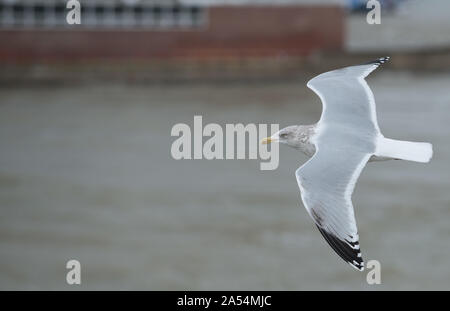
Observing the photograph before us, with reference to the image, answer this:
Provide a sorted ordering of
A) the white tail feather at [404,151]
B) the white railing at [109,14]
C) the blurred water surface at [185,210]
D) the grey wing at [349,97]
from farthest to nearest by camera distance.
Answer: the white railing at [109,14] < the blurred water surface at [185,210] < the grey wing at [349,97] < the white tail feather at [404,151]

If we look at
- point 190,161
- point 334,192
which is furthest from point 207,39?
point 334,192

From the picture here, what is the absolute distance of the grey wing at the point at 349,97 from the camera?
217 centimetres

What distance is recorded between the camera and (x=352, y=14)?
1451 inches

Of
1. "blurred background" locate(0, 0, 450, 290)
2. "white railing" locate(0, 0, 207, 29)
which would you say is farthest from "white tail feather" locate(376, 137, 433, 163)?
"white railing" locate(0, 0, 207, 29)

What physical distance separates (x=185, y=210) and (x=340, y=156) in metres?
9.84

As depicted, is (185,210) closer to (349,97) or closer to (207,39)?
(207,39)

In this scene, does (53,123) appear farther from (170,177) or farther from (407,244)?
(407,244)

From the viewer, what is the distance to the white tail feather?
1973mm

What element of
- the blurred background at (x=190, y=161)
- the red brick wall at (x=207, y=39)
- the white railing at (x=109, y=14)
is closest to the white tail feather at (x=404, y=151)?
the blurred background at (x=190, y=161)

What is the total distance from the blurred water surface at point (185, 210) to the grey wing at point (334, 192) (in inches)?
273

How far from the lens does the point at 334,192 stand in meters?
2.14

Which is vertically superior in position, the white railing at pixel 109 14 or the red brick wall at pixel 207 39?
the white railing at pixel 109 14

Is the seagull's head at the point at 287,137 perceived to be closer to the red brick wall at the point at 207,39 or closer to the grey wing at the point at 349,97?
the grey wing at the point at 349,97

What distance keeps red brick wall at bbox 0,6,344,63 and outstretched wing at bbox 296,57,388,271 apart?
1836 cm
